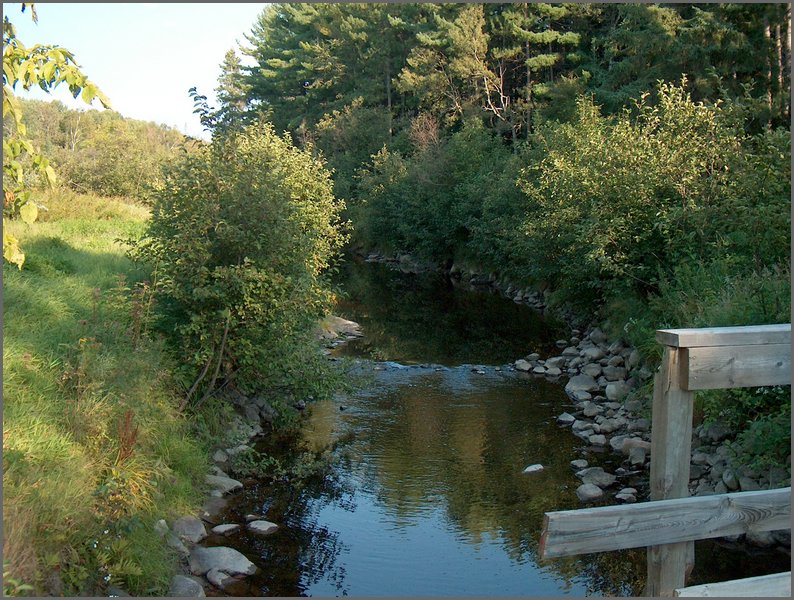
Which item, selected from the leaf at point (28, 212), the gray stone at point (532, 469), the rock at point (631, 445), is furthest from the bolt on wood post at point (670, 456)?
the rock at point (631, 445)

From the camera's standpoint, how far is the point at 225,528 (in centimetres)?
813

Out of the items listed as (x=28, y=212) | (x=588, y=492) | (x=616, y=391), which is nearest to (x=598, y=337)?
(x=616, y=391)

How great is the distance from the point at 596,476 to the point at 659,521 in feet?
19.0

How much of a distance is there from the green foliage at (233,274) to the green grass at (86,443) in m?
0.63

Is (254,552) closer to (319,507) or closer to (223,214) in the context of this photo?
(319,507)

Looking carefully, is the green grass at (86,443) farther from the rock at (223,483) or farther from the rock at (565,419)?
the rock at (565,419)

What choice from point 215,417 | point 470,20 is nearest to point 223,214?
point 215,417

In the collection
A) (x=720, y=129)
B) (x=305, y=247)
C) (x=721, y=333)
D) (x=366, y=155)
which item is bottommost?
(x=721, y=333)

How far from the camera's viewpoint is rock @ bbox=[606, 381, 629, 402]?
13.1m

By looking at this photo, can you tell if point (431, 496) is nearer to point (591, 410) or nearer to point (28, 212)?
point (591, 410)

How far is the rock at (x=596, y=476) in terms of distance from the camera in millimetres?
9609

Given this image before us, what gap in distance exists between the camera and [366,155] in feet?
154

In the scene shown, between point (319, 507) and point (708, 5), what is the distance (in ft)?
82.8

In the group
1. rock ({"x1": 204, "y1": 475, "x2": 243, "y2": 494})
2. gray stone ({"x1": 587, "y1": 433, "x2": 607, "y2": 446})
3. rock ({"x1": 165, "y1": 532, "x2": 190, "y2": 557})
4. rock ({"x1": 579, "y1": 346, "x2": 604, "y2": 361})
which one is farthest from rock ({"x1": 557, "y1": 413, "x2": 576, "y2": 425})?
rock ({"x1": 165, "y1": 532, "x2": 190, "y2": 557})
